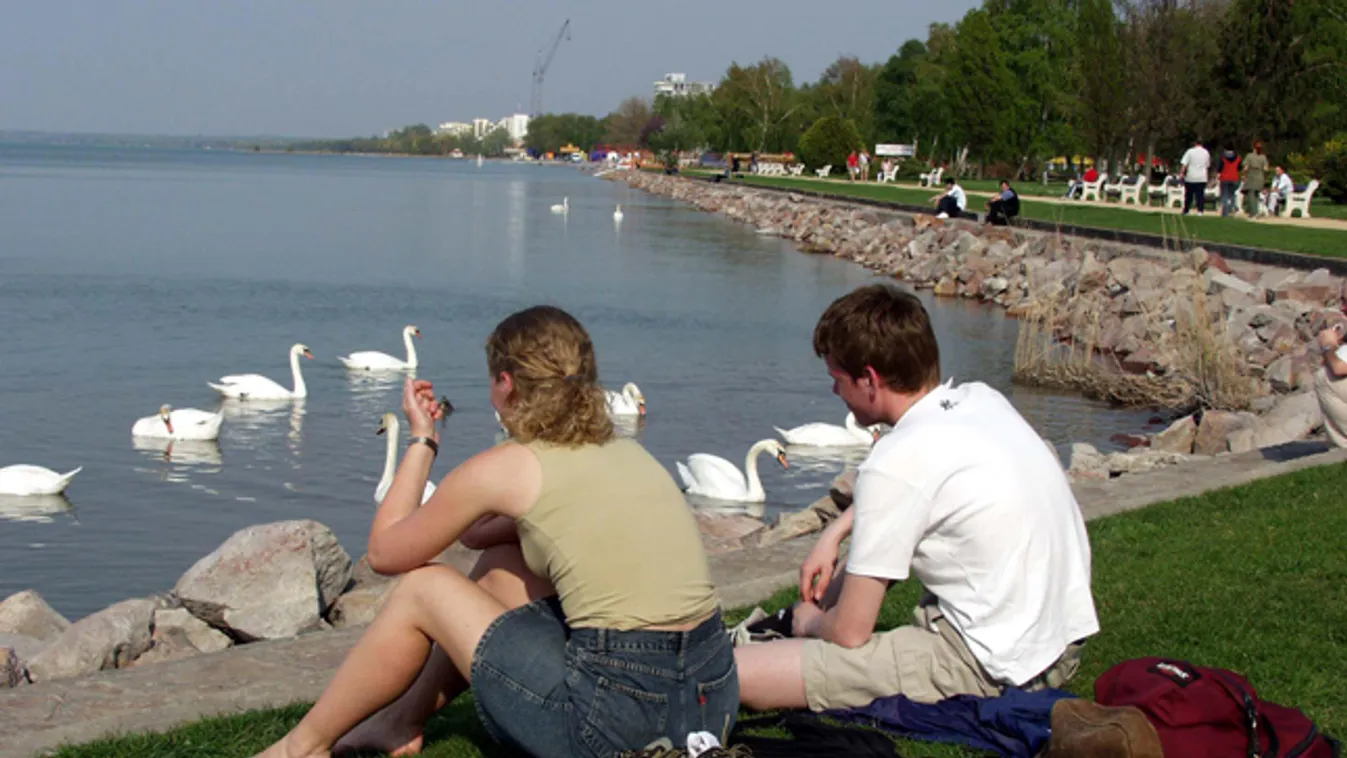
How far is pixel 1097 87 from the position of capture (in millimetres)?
43188

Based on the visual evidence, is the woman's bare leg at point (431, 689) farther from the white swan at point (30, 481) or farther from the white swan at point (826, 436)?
the white swan at point (826, 436)

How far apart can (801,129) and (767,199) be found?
43256 mm

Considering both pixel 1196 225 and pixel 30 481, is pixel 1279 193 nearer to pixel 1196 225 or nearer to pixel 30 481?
pixel 1196 225

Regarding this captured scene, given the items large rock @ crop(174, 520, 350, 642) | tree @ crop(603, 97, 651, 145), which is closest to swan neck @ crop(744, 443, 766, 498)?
large rock @ crop(174, 520, 350, 642)

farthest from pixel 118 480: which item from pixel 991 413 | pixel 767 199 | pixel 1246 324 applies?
pixel 767 199

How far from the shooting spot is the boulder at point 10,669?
5.94 meters

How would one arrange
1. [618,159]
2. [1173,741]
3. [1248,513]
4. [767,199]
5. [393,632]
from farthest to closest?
[618,159], [767,199], [1248,513], [393,632], [1173,741]

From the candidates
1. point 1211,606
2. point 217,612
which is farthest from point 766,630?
point 217,612

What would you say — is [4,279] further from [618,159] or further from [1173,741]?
[618,159]

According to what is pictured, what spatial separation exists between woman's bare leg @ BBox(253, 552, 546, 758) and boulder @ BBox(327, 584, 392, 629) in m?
3.56

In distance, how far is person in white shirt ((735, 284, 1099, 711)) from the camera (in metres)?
3.78

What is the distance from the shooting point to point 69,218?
150 feet

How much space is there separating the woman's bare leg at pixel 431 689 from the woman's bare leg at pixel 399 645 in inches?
5.2

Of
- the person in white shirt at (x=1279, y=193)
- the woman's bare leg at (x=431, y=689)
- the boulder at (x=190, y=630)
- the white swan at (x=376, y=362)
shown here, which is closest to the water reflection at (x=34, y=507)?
the boulder at (x=190, y=630)
